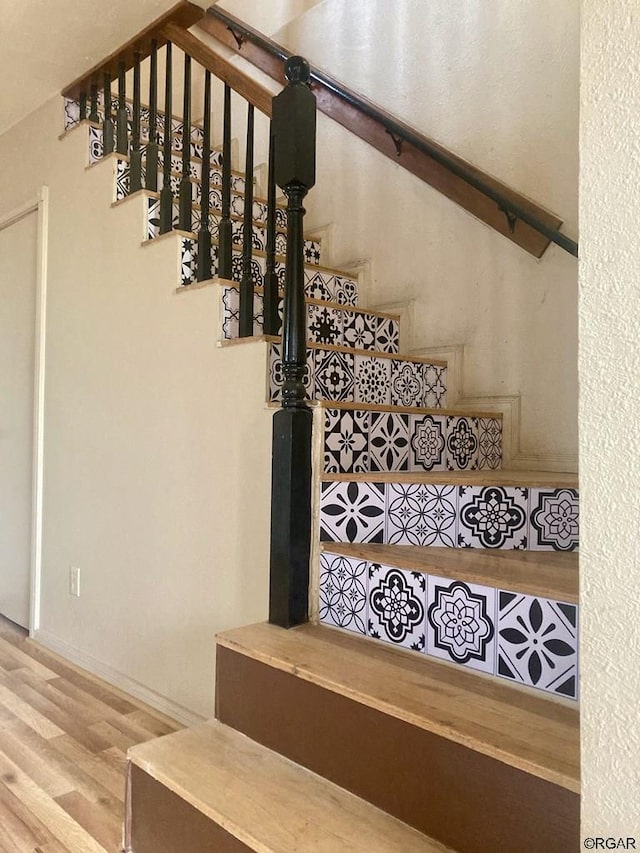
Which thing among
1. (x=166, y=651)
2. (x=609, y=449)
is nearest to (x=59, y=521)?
(x=166, y=651)

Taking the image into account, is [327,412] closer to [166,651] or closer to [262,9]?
[166,651]

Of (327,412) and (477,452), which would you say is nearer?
(327,412)

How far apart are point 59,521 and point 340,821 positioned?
204 centimetres

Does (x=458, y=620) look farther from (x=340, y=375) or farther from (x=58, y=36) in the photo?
(x=58, y=36)

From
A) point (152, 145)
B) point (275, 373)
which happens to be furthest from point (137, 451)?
point (152, 145)

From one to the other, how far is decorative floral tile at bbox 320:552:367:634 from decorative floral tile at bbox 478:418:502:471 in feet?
2.74

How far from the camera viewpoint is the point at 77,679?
2.46 meters

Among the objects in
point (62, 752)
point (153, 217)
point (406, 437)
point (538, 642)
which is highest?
point (153, 217)

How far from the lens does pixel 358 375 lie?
2066mm

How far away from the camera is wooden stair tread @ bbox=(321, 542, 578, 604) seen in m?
1.22

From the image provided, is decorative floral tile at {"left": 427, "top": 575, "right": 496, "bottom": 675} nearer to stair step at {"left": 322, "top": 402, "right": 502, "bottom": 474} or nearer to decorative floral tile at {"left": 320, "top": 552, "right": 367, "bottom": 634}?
decorative floral tile at {"left": 320, "top": 552, "right": 367, "bottom": 634}

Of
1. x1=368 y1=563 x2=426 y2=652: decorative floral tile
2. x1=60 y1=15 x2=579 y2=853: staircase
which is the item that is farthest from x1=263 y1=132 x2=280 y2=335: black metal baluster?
x1=368 y1=563 x2=426 y2=652: decorative floral tile

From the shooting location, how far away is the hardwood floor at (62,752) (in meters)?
1.54

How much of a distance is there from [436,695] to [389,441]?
824 millimetres
